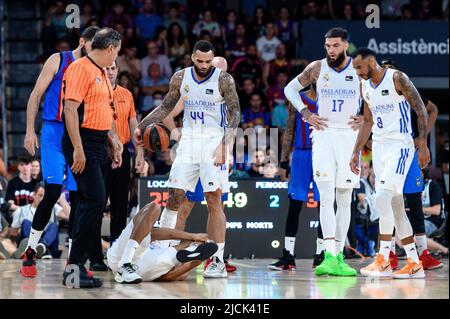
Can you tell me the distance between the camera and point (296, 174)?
34.2 ft

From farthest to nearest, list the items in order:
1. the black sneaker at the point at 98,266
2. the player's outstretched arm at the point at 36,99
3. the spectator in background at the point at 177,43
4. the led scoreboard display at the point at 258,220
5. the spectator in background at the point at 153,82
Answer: the spectator in background at the point at 177,43 < the spectator in background at the point at 153,82 < the led scoreboard display at the point at 258,220 < the black sneaker at the point at 98,266 < the player's outstretched arm at the point at 36,99

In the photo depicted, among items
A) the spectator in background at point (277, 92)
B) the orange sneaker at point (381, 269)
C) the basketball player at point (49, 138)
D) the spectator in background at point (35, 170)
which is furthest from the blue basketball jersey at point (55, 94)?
the spectator in background at point (277, 92)

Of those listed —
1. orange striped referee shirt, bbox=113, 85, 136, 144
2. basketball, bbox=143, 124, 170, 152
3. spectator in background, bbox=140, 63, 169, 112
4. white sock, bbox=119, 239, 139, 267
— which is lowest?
white sock, bbox=119, 239, 139, 267

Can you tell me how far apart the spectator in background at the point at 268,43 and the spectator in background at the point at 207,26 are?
755mm

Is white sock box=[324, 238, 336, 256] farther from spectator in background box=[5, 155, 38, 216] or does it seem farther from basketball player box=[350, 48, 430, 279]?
spectator in background box=[5, 155, 38, 216]

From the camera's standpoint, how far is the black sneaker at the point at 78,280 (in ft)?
26.4

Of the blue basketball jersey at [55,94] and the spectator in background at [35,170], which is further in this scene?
the spectator in background at [35,170]

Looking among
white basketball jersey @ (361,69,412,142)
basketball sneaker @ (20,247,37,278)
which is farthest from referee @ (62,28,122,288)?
white basketball jersey @ (361,69,412,142)

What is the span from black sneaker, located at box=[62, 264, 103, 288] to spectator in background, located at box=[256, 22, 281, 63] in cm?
949

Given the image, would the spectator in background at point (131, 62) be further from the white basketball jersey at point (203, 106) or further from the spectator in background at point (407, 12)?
the white basketball jersey at point (203, 106)

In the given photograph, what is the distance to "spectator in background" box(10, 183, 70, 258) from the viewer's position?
471 inches

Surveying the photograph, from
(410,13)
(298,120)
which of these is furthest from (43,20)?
(298,120)

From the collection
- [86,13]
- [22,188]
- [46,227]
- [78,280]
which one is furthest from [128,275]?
[86,13]

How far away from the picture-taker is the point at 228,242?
1214 centimetres
